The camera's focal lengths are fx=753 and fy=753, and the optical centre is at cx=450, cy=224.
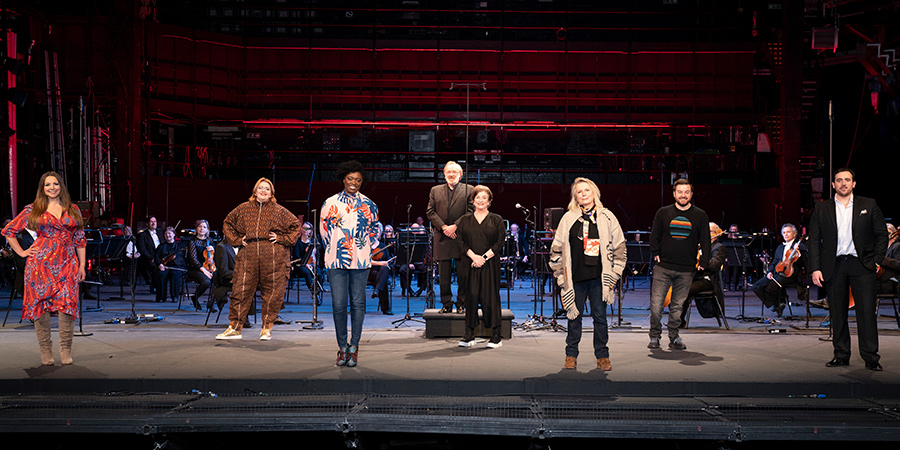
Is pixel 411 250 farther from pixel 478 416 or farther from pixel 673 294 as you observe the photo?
pixel 478 416

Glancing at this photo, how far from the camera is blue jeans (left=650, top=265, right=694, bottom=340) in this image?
757 cm

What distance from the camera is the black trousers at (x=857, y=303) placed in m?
6.60

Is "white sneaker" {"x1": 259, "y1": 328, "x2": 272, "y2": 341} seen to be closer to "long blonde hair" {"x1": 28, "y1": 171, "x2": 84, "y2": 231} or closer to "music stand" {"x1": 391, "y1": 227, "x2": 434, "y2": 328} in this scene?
"music stand" {"x1": 391, "y1": 227, "x2": 434, "y2": 328}

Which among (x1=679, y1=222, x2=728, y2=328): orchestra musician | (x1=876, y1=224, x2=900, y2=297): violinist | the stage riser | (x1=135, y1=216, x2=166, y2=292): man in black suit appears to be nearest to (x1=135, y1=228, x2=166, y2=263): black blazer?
(x1=135, y1=216, x2=166, y2=292): man in black suit

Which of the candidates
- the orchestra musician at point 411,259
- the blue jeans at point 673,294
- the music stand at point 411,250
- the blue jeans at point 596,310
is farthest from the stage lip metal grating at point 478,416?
the orchestra musician at point 411,259

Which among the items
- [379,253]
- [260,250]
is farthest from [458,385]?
[379,253]

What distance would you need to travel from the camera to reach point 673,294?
7.63 meters

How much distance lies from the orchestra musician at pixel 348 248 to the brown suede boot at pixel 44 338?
252 cm

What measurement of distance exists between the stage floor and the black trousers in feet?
0.62

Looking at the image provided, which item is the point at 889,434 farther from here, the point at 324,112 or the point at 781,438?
the point at 324,112

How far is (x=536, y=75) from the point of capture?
21859mm

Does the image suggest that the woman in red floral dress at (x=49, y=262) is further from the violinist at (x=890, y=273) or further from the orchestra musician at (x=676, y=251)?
the violinist at (x=890, y=273)

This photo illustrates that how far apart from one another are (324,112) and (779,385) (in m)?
17.5

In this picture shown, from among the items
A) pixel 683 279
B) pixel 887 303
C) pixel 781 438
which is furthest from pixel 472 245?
pixel 887 303
